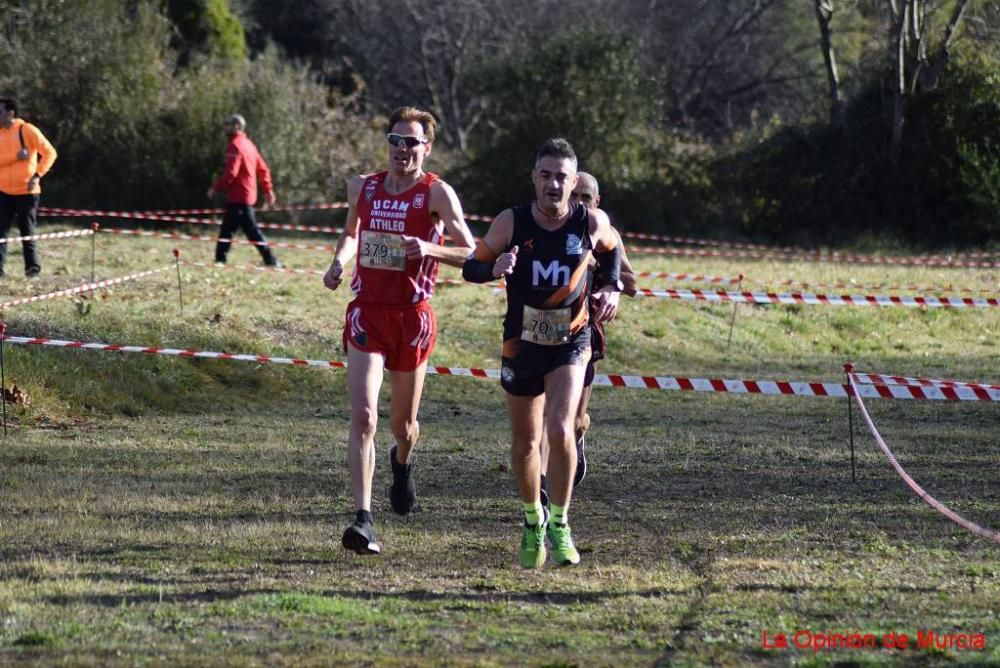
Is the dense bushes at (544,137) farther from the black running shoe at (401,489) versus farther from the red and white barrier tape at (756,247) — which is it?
the black running shoe at (401,489)

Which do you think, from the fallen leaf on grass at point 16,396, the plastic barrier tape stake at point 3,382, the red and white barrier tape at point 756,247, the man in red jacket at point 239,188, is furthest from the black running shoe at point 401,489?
the red and white barrier tape at point 756,247

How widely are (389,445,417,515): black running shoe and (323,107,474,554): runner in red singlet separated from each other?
620 mm

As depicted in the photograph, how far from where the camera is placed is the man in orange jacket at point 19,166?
15.9 meters

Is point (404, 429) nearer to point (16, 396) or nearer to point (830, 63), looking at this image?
point (16, 396)

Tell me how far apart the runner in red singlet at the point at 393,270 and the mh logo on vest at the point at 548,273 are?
60 cm

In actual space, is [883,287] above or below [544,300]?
below

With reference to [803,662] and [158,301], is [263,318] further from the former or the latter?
[803,662]

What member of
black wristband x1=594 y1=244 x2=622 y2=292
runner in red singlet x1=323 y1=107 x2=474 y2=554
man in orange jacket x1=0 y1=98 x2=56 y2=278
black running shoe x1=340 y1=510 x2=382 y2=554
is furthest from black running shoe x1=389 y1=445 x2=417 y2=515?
man in orange jacket x1=0 y1=98 x2=56 y2=278

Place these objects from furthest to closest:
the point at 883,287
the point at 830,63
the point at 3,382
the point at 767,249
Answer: the point at 830,63 → the point at 767,249 → the point at 883,287 → the point at 3,382

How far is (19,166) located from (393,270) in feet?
32.3

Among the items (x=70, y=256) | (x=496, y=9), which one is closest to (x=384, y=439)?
(x=70, y=256)

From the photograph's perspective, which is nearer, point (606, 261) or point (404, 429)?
point (606, 261)

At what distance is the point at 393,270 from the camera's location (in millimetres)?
7512

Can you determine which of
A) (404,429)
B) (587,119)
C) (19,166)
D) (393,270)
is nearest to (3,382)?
(404,429)
